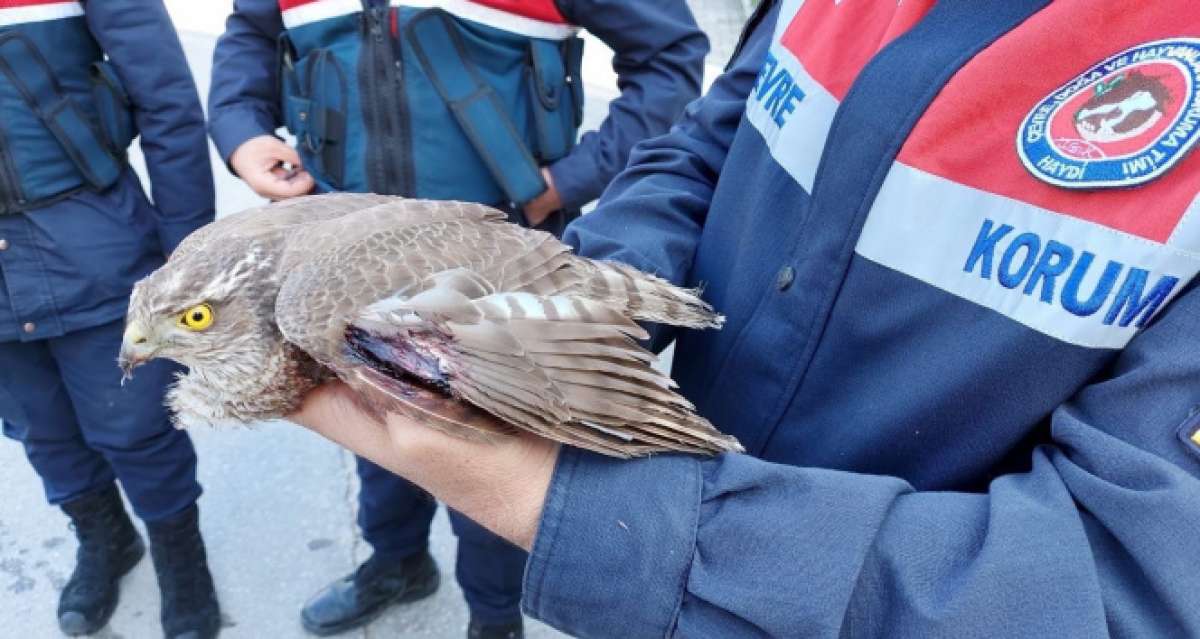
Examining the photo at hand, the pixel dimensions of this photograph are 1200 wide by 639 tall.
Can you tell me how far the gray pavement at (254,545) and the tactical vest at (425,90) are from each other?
1.53m

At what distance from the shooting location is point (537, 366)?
1.20 metres

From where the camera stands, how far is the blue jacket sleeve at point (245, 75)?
2.51 meters

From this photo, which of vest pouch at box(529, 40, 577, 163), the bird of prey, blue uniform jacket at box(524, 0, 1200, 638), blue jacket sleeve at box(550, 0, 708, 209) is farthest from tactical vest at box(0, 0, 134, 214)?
blue uniform jacket at box(524, 0, 1200, 638)

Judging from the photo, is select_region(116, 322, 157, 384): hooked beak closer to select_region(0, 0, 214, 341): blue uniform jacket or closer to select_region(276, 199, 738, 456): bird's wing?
select_region(276, 199, 738, 456): bird's wing

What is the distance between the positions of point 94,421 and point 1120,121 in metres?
2.73

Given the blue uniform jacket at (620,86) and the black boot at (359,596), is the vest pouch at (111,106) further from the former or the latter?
the black boot at (359,596)

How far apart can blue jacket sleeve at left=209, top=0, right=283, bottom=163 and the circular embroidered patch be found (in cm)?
217

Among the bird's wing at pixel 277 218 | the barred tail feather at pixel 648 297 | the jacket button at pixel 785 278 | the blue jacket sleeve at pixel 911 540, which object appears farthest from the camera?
the bird's wing at pixel 277 218

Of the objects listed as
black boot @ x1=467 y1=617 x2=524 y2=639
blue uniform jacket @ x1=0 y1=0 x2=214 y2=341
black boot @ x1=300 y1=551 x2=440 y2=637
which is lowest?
black boot @ x1=300 y1=551 x2=440 y2=637

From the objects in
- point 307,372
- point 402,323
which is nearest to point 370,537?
point 307,372

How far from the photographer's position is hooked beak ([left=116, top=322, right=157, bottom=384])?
4.86 feet

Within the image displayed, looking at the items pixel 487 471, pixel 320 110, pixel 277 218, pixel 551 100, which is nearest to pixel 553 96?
pixel 551 100

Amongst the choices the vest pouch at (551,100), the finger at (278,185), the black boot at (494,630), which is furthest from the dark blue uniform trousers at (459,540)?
the vest pouch at (551,100)

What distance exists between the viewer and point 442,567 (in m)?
3.24
